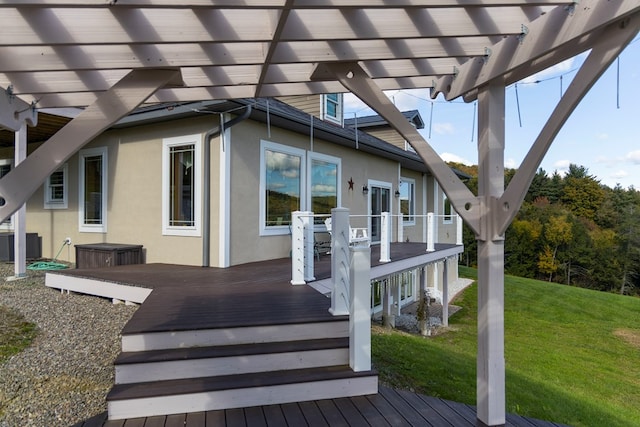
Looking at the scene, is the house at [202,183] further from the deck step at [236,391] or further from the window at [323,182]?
the deck step at [236,391]

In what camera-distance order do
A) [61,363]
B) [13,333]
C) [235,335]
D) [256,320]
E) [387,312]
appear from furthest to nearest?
Result: [387,312], [13,333], [61,363], [256,320], [235,335]

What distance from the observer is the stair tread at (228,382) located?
110 inches

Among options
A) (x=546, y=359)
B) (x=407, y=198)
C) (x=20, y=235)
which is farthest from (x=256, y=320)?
(x=407, y=198)

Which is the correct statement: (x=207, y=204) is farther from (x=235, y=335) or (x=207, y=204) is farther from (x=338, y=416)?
(x=338, y=416)

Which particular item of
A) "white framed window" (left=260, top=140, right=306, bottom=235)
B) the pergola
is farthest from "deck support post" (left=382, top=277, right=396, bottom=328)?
the pergola

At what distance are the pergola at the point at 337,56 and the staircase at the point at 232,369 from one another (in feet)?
3.85

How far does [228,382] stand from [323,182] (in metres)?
7.00

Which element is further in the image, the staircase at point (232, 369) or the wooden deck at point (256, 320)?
the staircase at point (232, 369)

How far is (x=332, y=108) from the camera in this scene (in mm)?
10898

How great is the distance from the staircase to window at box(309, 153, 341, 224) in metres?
5.77

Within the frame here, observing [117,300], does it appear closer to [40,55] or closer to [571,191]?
[40,55]

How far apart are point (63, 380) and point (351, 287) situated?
8.58ft

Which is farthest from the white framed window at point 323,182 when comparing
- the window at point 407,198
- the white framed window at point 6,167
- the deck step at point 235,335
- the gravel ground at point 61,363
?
the white framed window at point 6,167

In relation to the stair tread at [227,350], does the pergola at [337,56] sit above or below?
above
